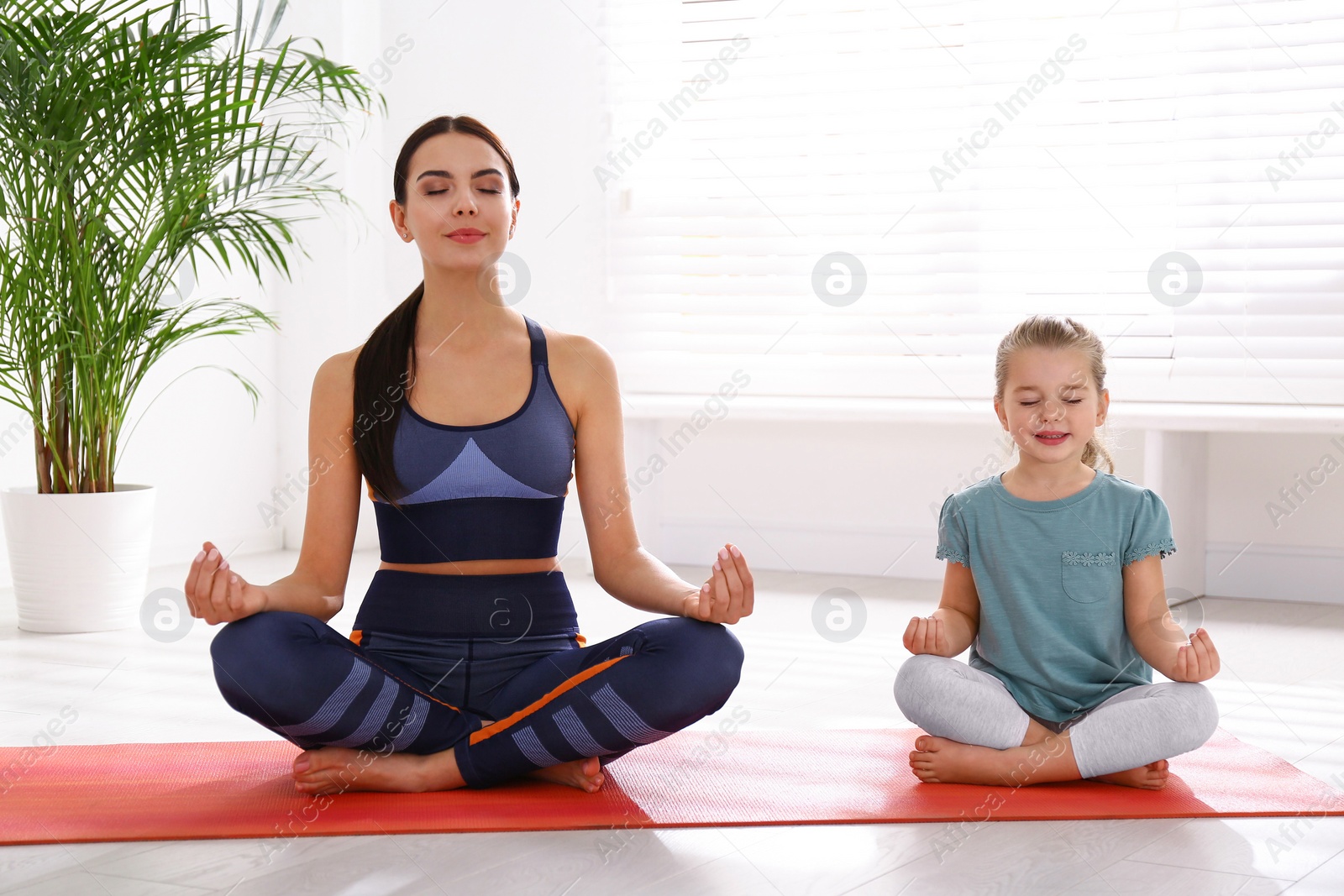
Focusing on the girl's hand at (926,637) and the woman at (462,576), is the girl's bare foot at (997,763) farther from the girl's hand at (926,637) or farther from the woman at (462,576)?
the woman at (462,576)

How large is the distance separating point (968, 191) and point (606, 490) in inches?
86.3

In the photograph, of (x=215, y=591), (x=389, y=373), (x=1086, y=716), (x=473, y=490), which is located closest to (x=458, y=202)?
(x=389, y=373)

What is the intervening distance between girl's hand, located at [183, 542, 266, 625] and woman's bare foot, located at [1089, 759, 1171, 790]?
117cm

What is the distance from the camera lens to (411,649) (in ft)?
5.70

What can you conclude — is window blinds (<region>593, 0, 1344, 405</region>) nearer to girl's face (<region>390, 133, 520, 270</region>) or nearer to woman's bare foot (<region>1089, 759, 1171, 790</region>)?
woman's bare foot (<region>1089, 759, 1171, 790</region>)

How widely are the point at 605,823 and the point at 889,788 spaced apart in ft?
1.34

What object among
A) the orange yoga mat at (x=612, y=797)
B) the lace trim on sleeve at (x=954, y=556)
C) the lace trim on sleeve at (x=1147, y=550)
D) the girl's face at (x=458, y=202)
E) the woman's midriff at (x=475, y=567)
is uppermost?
the girl's face at (x=458, y=202)

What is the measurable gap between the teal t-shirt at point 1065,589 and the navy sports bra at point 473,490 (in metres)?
0.63

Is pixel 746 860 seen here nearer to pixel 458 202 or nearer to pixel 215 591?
pixel 215 591

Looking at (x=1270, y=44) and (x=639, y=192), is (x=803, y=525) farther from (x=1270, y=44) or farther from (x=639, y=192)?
(x=1270, y=44)

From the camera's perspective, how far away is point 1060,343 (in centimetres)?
183

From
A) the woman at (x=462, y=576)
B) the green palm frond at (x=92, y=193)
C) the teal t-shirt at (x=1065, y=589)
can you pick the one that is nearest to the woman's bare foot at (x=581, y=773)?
the woman at (x=462, y=576)

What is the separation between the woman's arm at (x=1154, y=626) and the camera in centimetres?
172

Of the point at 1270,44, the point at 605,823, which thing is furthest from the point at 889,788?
the point at 1270,44
